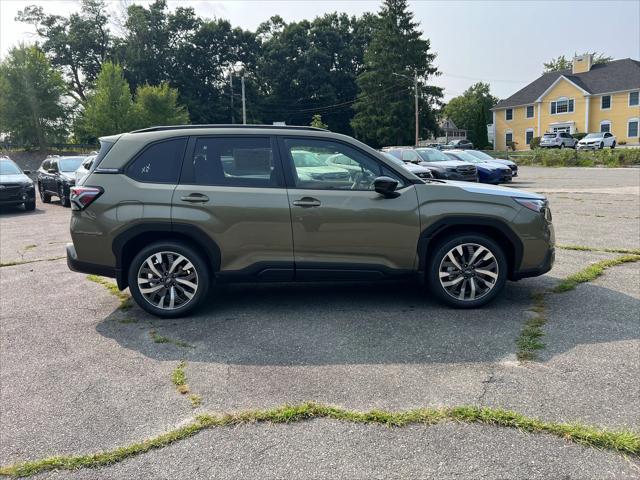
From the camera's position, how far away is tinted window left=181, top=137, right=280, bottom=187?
526 centimetres

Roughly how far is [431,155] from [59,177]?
13.6m

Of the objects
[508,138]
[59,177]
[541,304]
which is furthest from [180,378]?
[508,138]

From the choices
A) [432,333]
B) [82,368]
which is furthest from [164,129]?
[432,333]

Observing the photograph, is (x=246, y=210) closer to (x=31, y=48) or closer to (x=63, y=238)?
(x=63, y=238)

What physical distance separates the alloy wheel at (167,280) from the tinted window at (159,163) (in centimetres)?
76

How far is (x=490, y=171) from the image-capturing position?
21391 millimetres

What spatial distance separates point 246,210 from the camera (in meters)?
5.15

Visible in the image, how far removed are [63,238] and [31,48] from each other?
115ft

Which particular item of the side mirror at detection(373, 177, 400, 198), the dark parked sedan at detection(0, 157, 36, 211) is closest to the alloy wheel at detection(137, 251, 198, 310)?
the side mirror at detection(373, 177, 400, 198)

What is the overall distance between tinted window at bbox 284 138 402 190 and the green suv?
1 cm

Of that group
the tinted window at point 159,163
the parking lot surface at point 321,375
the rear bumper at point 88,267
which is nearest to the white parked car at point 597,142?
the parking lot surface at point 321,375

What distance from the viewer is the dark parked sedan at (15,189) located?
15.4 m

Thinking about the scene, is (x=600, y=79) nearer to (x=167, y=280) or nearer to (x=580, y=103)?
(x=580, y=103)

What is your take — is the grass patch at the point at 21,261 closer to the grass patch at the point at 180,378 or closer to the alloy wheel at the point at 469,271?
the grass patch at the point at 180,378
